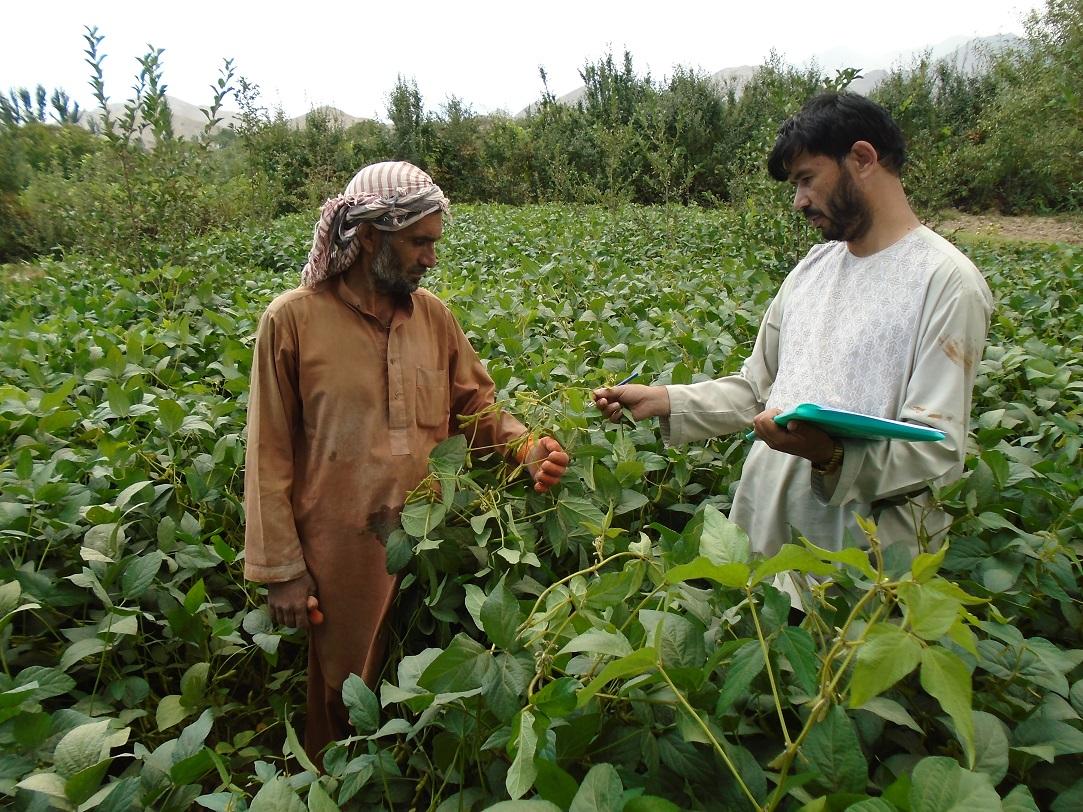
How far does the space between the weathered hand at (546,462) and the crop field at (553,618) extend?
2.3 inches

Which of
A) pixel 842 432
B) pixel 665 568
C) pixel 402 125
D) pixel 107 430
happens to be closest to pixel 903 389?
pixel 842 432

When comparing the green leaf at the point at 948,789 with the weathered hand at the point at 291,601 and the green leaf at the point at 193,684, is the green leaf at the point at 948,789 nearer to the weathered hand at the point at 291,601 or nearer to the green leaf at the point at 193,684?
the weathered hand at the point at 291,601

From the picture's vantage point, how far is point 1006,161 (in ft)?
58.3

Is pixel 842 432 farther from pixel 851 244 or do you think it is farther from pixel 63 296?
pixel 63 296

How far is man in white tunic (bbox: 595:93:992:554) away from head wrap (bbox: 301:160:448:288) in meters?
0.71

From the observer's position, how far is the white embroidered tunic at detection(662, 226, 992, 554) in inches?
56.3

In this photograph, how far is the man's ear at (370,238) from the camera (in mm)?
1950

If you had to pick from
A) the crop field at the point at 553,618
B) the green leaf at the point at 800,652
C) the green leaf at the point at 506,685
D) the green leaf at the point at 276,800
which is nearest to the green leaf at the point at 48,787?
the crop field at the point at 553,618

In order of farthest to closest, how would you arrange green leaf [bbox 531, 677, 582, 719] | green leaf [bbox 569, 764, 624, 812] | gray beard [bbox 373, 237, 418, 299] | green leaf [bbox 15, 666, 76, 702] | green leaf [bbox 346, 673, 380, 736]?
gray beard [bbox 373, 237, 418, 299]
green leaf [bbox 15, 666, 76, 702]
green leaf [bbox 346, 673, 380, 736]
green leaf [bbox 531, 677, 582, 719]
green leaf [bbox 569, 764, 624, 812]

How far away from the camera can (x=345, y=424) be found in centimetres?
191

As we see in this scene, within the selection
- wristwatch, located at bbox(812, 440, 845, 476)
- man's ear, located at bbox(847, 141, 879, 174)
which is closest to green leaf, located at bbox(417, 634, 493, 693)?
wristwatch, located at bbox(812, 440, 845, 476)

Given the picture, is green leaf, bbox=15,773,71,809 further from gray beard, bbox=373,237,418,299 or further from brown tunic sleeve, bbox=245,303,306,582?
gray beard, bbox=373,237,418,299

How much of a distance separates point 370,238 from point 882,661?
168cm

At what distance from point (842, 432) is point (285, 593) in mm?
1405
